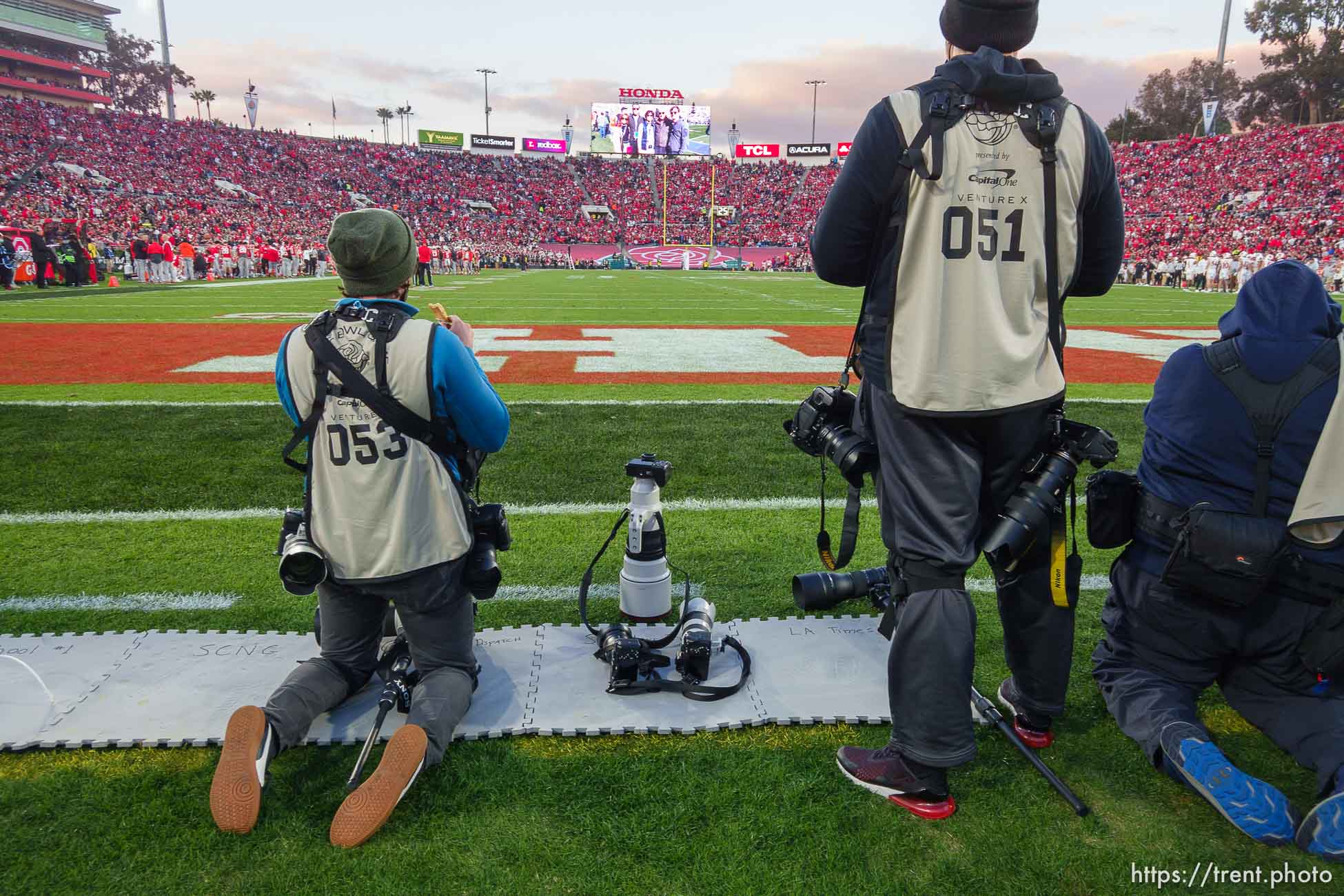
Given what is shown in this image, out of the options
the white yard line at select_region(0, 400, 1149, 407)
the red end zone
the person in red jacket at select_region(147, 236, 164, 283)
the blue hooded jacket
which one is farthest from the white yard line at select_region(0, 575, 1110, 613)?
the person in red jacket at select_region(147, 236, 164, 283)

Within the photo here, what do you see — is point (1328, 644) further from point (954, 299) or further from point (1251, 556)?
point (954, 299)

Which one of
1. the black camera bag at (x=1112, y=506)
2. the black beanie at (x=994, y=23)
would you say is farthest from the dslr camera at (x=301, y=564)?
the black camera bag at (x=1112, y=506)

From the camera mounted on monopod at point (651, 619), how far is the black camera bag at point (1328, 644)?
5.52ft

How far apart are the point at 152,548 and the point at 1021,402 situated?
4.04 metres

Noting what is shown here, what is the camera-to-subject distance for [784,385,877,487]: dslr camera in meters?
2.34

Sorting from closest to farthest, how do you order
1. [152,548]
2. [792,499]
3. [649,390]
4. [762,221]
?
[152,548] < [792,499] < [649,390] < [762,221]

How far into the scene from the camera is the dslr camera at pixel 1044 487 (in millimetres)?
2174

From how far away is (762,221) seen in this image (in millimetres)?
69438

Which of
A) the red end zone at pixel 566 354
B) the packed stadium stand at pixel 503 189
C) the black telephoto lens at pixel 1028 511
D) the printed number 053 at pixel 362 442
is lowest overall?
the red end zone at pixel 566 354

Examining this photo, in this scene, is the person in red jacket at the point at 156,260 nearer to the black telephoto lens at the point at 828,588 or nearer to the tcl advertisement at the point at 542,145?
the black telephoto lens at the point at 828,588

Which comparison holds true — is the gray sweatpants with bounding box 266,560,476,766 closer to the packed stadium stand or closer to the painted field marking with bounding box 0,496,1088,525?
the painted field marking with bounding box 0,496,1088,525

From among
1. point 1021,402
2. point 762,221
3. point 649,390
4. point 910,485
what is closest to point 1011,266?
point 1021,402

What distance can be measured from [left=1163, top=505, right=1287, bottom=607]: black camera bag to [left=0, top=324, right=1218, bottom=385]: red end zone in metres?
6.63

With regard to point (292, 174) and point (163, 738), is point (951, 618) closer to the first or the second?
point (163, 738)
